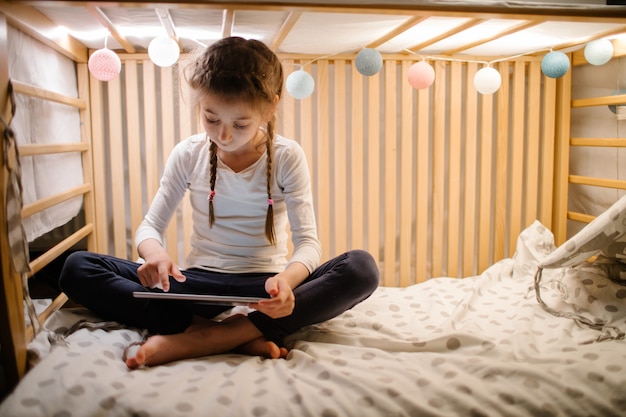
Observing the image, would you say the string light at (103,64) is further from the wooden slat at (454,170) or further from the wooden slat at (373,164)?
the wooden slat at (454,170)

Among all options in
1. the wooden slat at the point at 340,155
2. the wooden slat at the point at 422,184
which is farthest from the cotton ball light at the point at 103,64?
the wooden slat at the point at 422,184

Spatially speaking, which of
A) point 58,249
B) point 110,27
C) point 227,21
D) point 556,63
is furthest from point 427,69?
point 58,249

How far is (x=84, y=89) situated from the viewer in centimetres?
165

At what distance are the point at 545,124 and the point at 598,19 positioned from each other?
761 millimetres

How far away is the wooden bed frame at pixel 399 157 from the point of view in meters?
1.71

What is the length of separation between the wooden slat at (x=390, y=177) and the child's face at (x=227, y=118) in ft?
2.31

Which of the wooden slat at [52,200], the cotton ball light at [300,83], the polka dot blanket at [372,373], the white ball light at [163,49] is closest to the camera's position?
the polka dot blanket at [372,373]

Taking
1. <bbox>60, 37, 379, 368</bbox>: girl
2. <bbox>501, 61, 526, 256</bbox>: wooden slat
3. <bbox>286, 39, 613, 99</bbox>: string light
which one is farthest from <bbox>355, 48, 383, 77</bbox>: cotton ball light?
<bbox>501, 61, 526, 256</bbox>: wooden slat

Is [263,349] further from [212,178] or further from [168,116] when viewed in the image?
[168,116]

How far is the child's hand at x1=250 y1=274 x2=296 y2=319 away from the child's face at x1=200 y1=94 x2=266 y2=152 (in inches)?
11.8

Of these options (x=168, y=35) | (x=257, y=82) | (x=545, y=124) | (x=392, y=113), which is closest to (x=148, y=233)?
(x=257, y=82)

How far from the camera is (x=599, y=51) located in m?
1.52

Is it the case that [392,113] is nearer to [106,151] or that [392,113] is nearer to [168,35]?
[168,35]

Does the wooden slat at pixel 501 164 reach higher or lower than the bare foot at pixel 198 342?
higher
